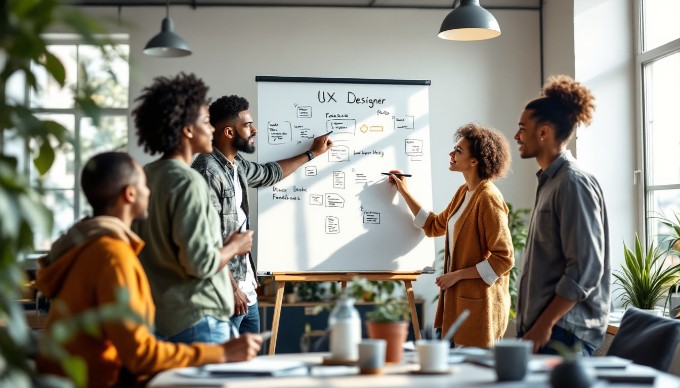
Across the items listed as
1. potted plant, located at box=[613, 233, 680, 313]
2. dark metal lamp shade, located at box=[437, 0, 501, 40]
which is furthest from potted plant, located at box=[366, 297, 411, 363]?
potted plant, located at box=[613, 233, 680, 313]

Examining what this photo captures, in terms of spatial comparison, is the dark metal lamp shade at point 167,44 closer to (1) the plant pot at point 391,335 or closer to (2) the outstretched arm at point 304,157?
(2) the outstretched arm at point 304,157

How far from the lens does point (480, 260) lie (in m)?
4.04

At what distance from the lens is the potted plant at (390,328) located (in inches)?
96.5

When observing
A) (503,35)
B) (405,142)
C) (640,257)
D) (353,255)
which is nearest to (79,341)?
(353,255)

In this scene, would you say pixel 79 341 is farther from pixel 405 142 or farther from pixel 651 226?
pixel 651 226

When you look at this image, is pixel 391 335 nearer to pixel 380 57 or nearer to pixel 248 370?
pixel 248 370

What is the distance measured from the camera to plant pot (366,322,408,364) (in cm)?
245

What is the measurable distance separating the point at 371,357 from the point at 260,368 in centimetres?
30

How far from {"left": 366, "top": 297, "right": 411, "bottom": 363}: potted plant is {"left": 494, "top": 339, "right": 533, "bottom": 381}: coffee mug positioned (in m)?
0.35

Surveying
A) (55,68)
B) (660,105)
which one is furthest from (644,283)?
(55,68)

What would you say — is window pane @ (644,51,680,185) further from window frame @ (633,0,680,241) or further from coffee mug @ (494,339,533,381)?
coffee mug @ (494,339,533,381)

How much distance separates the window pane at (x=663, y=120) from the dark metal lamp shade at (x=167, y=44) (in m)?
3.23

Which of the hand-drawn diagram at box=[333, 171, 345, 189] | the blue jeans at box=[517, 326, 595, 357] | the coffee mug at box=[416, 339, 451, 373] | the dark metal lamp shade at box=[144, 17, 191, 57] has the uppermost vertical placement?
the dark metal lamp shade at box=[144, 17, 191, 57]

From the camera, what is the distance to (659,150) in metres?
6.05
